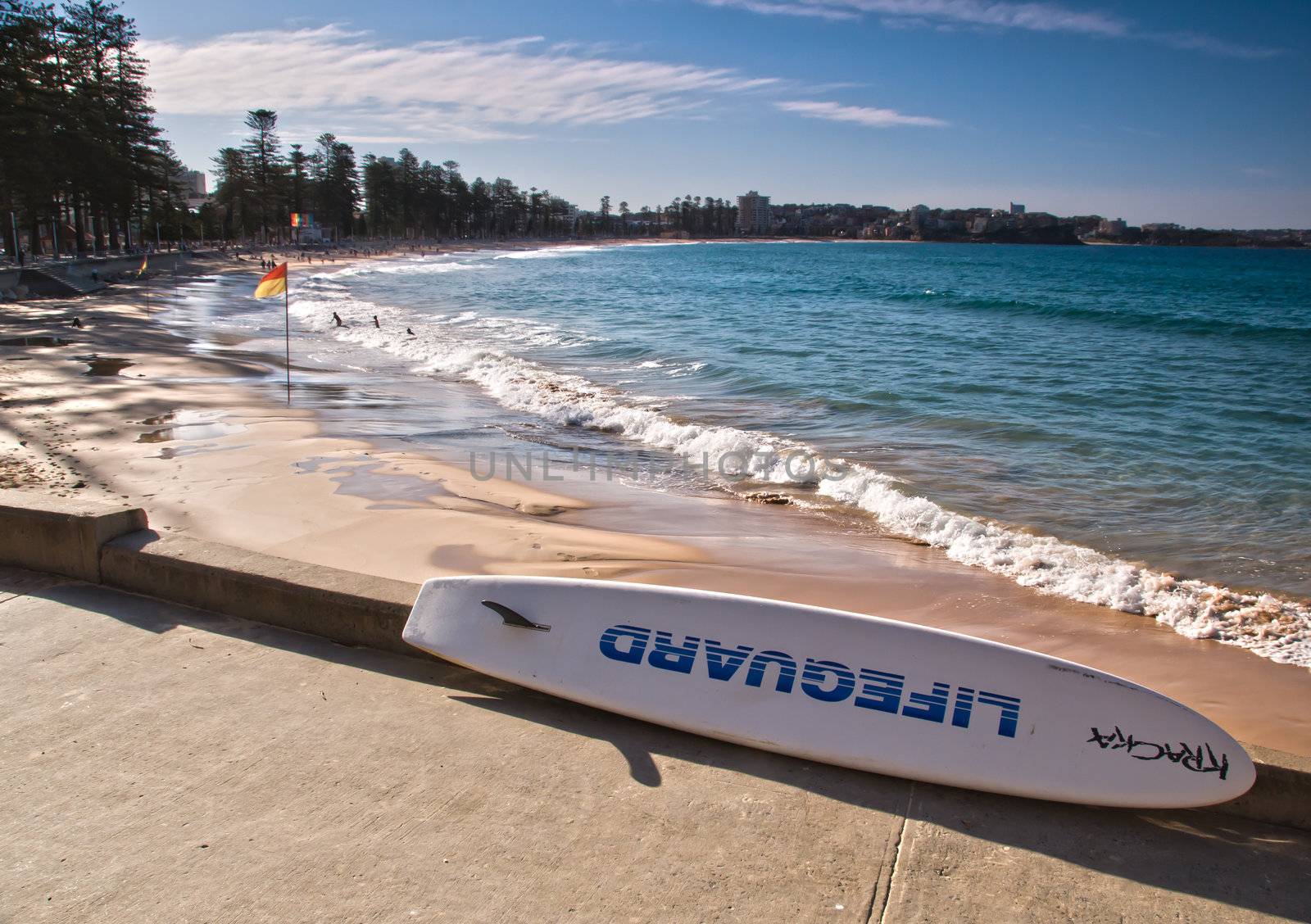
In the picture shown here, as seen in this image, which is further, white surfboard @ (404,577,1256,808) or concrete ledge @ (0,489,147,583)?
concrete ledge @ (0,489,147,583)

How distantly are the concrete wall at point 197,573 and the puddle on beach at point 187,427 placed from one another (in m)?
5.23

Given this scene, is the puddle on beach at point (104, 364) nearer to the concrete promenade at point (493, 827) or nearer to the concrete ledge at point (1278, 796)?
the concrete promenade at point (493, 827)

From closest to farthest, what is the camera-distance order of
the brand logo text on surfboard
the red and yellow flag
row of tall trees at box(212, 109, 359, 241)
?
the brand logo text on surfboard, the red and yellow flag, row of tall trees at box(212, 109, 359, 241)

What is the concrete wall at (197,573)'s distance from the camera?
4.50 metres

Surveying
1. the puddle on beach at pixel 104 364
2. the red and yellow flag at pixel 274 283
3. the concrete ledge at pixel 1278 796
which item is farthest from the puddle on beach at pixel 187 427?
the concrete ledge at pixel 1278 796

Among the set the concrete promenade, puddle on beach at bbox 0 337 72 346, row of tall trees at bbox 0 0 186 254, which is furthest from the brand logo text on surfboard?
row of tall trees at bbox 0 0 186 254

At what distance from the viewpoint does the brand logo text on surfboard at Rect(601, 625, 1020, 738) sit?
354 cm

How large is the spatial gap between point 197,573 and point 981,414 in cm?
1350

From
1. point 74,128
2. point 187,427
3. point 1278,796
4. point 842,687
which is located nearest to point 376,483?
point 187,427

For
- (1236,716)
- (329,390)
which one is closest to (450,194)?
(329,390)

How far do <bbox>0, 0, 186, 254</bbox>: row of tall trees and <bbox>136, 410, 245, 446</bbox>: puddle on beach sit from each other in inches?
1216

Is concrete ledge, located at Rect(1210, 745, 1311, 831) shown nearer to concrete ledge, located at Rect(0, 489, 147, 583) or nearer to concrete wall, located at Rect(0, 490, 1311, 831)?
concrete wall, located at Rect(0, 490, 1311, 831)

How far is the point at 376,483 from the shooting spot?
364 inches

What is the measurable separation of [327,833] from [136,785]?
0.87m
